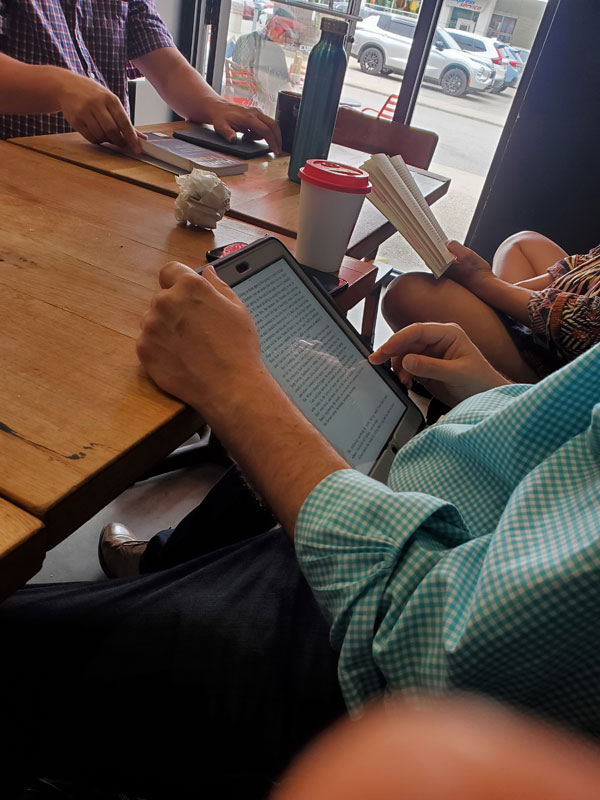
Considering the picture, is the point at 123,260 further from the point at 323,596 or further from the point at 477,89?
the point at 477,89

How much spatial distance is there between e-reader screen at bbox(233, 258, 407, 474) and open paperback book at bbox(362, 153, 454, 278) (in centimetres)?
30

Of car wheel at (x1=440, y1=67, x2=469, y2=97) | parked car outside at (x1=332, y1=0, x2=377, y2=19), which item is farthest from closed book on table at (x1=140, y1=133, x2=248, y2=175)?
car wheel at (x1=440, y1=67, x2=469, y2=97)

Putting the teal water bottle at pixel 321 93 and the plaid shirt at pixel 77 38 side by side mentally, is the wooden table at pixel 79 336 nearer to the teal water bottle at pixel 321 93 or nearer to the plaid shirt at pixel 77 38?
the teal water bottle at pixel 321 93

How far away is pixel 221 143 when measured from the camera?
149 centimetres

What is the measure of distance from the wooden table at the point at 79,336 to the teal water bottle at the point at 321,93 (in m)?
0.40

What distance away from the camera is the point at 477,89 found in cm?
377

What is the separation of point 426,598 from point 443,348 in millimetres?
543

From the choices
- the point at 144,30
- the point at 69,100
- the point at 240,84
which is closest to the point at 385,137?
the point at 144,30

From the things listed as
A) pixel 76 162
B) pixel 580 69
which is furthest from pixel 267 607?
pixel 580 69

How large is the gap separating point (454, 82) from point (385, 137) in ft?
6.60

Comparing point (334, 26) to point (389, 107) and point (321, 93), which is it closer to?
point (321, 93)

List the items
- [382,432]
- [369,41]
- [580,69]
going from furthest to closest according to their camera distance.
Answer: [369,41], [580,69], [382,432]

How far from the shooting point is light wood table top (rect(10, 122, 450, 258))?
111 cm

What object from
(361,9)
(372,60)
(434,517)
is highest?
(361,9)
